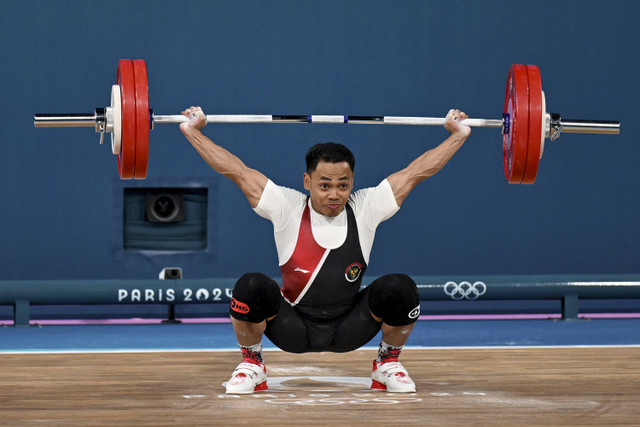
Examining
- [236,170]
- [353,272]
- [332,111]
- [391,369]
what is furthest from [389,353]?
[332,111]

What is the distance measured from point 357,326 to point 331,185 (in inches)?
18.0

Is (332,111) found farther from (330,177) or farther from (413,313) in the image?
(413,313)

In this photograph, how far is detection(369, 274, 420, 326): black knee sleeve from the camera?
2768mm

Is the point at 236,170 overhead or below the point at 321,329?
overhead

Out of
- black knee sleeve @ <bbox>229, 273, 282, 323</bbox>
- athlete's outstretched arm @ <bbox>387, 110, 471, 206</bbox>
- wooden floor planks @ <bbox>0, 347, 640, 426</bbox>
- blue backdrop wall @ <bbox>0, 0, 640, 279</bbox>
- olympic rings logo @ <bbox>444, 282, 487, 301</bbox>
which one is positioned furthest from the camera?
blue backdrop wall @ <bbox>0, 0, 640, 279</bbox>

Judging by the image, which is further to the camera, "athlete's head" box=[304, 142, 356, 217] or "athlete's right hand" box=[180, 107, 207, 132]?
"athlete's right hand" box=[180, 107, 207, 132]

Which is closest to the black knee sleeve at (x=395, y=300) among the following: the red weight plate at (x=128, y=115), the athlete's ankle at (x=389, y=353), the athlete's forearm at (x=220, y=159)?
the athlete's ankle at (x=389, y=353)

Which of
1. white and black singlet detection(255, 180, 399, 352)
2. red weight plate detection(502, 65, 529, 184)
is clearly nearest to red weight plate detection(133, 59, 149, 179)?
white and black singlet detection(255, 180, 399, 352)

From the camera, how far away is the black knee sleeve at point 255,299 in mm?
2736

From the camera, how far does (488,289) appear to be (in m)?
5.27

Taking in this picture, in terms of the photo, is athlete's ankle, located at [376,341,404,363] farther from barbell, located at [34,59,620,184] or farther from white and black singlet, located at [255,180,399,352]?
barbell, located at [34,59,620,184]

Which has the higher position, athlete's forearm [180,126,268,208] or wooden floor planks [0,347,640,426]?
athlete's forearm [180,126,268,208]

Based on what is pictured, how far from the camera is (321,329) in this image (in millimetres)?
2893

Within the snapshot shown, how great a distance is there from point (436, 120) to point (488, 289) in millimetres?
2429
